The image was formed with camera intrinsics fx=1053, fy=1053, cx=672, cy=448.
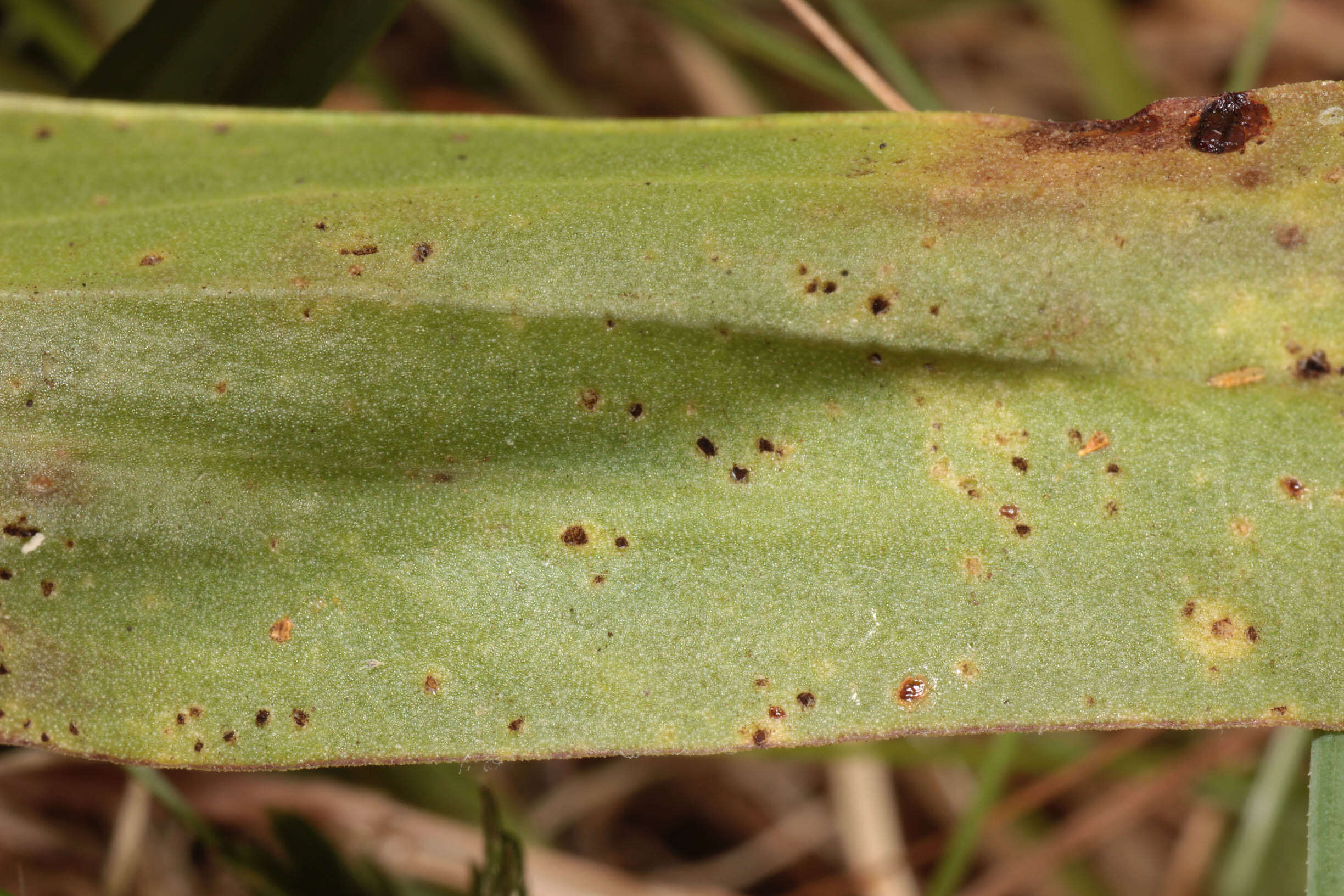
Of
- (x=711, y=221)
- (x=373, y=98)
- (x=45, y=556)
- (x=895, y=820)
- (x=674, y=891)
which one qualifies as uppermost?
(x=373, y=98)

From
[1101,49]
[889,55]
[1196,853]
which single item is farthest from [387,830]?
[1101,49]

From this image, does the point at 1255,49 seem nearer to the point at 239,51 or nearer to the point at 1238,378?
the point at 1238,378

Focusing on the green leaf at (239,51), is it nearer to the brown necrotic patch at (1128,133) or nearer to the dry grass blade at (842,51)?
the dry grass blade at (842,51)

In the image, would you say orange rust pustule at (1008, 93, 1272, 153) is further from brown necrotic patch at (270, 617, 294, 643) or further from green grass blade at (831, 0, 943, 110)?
brown necrotic patch at (270, 617, 294, 643)

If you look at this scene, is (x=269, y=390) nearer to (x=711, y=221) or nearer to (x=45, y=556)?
(x=45, y=556)

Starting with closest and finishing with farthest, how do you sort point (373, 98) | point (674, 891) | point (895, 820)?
point (674, 891) → point (895, 820) → point (373, 98)

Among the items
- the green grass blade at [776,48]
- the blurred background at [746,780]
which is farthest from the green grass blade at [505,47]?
the green grass blade at [776,48]

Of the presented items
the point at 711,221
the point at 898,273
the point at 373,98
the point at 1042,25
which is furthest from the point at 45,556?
the point at 1042,25
